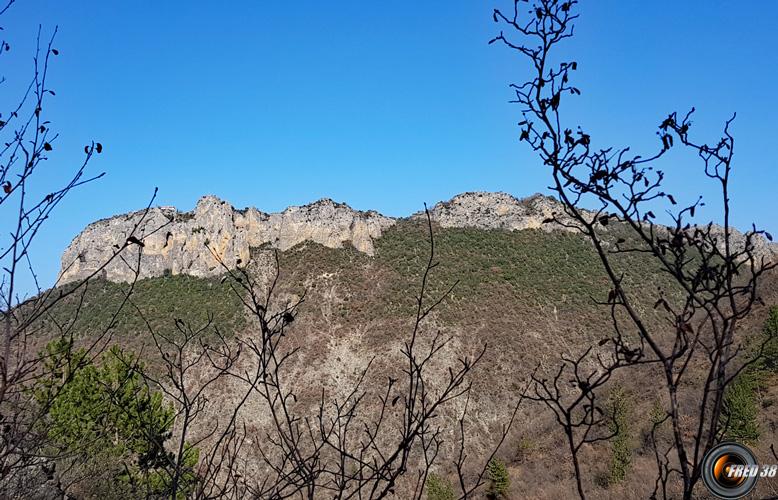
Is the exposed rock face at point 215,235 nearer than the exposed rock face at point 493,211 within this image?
Yes

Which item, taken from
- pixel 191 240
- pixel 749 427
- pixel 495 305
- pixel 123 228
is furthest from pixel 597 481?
pixel 123 228

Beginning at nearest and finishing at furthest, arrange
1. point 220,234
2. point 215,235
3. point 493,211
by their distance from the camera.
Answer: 1. point 215,235
2. point 220,234
3. point 493,211

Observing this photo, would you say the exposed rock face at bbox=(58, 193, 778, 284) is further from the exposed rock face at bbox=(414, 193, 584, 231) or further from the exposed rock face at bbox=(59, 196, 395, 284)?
the exposed rock face at bbox=(414, 193, 584, 231)

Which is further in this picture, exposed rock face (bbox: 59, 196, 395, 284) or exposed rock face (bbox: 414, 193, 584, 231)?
exposed rock face (bbox: 414, 193, 584, 231)

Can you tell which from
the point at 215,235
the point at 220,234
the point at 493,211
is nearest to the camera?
the point at 215,235

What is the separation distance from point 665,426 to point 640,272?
3245 cm

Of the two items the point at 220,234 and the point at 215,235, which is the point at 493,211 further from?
the point at 215,235

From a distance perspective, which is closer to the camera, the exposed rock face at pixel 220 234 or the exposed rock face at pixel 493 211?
the exposed rock face at pixel 220 234

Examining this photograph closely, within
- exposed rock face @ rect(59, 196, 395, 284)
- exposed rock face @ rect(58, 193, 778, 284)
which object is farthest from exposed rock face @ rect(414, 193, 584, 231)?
exposed rock face @ rect(59, 196, 395, 284)

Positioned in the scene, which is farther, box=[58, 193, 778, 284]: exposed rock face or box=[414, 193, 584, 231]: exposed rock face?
box=[414, 193, 584, 231]: exposed rock face

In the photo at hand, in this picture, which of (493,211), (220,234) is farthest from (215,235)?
(493,211)

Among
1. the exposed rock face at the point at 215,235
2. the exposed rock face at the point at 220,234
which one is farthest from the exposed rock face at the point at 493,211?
the exposed rock face at the point at 215,235

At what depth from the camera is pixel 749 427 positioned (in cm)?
1395

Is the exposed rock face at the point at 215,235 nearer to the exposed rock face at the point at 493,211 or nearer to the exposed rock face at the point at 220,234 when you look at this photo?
the exposed rock face at the point at 220,234
